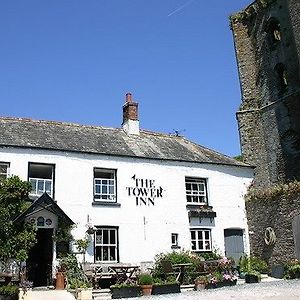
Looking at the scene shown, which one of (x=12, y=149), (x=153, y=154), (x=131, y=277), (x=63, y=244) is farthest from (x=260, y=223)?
(x=12, y=149)

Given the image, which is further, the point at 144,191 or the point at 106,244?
the point at 144,191

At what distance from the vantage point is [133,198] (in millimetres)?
20766

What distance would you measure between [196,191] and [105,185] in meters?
5.00

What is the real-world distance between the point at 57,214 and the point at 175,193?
20.9 feet

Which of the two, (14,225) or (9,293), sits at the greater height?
(14,225)

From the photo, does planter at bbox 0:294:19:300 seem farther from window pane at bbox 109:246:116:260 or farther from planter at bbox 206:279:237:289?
planter at bbox 206:279:237:289

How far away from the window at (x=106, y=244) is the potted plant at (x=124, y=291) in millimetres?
3953

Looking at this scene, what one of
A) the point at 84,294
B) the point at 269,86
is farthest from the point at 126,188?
the point at 269,86

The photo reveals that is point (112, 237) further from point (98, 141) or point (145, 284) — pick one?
point (98, 141)

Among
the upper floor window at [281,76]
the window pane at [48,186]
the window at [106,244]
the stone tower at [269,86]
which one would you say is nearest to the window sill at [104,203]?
the window at [106,244]

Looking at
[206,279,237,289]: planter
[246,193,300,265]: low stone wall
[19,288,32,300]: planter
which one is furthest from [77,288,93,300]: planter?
[246,193,300,265]: low stone wall

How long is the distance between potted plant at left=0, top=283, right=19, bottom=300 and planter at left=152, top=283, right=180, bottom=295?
4.88 meters

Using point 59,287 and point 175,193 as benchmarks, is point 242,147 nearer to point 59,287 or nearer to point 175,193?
point 175,193

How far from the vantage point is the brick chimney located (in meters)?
24.0
